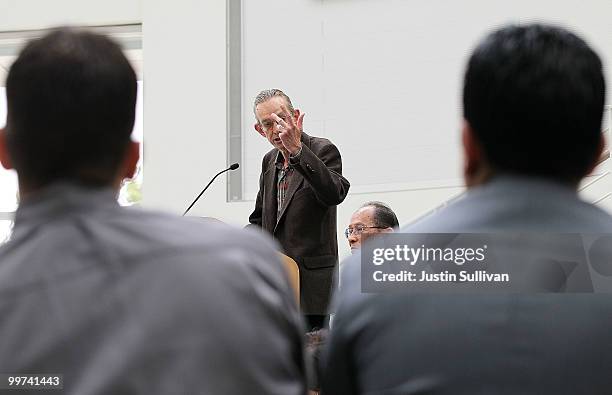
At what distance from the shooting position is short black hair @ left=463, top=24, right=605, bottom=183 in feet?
3.69

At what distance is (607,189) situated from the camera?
5727mm

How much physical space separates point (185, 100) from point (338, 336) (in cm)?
598

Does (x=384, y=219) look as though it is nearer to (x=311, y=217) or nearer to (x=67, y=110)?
(x=311, y=217)

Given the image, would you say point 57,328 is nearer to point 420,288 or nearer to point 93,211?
point 93,211

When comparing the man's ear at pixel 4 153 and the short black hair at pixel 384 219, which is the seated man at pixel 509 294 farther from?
the short black hair at pixel 384 219

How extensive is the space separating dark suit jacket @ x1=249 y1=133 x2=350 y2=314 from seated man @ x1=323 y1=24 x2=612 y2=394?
223cm

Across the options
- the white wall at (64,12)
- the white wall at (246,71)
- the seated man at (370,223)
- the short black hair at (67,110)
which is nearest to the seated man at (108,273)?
the short black hair at (67,110)

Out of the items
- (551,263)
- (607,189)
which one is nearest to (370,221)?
(607,189)

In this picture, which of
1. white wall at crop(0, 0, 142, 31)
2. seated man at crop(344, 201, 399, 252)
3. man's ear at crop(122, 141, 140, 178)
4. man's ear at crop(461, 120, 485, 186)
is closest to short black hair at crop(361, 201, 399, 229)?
seated man at crop(344, 201, 399, 252)

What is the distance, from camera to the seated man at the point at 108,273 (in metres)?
0.96

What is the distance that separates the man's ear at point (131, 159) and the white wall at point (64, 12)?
6.36 m

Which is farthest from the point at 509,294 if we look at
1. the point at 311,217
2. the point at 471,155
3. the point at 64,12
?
the point at 64,12

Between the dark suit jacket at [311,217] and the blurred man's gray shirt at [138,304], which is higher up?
the blurred man's gray shirt at [138,304]

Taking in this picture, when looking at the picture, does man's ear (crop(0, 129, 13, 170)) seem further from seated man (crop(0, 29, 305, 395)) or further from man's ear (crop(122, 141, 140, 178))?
man's ear (crop(122, 141, 140, 178))
